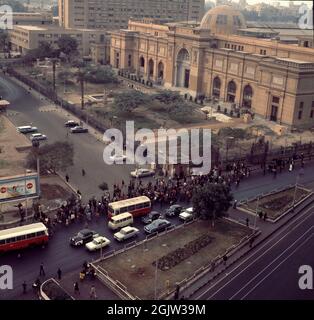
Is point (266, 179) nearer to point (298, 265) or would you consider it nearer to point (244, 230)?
point (244, 230)

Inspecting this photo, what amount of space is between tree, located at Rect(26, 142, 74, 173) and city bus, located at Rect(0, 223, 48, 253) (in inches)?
400

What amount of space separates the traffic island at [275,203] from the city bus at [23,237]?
1583 cm

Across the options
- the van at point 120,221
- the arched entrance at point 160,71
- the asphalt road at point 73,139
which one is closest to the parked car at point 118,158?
the asphalt road at point 73,139

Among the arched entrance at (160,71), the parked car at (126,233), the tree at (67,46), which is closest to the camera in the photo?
the parked car at (126,233)

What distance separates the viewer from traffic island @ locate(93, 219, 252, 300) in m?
25.9

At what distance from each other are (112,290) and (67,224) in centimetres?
804

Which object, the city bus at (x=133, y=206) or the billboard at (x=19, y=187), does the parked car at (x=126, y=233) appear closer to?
the city bus at (x=133, y=206)

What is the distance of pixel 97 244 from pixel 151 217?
18.9 ft

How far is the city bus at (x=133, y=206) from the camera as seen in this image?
33.3 m

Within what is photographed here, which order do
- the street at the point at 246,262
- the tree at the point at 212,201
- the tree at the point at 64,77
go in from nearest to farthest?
the street at the point at 246,262
the tree at the point at 212,201
the tree at the point at 64,77

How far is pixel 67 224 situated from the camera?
106ft

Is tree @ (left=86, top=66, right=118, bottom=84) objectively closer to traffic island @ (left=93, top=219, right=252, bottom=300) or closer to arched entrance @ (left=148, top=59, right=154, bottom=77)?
arched entrance @ (left=148, top=59, right=154, bottom=77)

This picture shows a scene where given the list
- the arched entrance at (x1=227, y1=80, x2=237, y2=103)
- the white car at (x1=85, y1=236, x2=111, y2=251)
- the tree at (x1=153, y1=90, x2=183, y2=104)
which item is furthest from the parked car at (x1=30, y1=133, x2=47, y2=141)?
the arched entrance at (x1=227, y1=80, x2=237, y2=103)

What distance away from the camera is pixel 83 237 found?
30.1 meters
